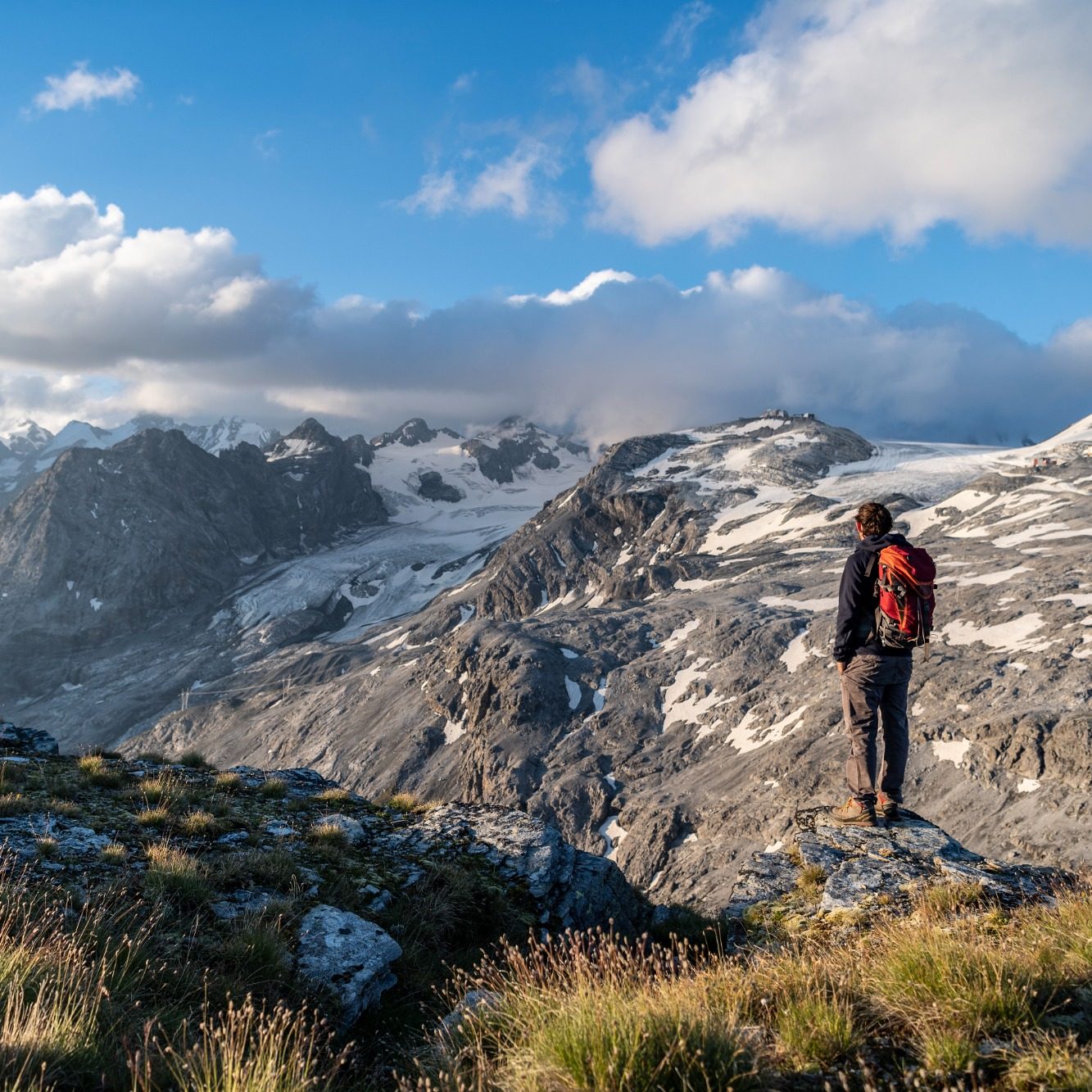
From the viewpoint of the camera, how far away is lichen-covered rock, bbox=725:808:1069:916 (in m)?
7.95

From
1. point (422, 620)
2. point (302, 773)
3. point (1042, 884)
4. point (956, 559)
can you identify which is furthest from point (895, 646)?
point (422, 620)

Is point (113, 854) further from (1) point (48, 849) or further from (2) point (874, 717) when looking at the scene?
(2) point (874, 717)

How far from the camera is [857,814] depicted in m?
10.4

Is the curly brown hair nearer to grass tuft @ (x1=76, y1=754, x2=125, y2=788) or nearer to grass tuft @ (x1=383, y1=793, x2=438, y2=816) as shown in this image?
grass tuft @ (x1=383, y1=793, x2=438, y2=816)

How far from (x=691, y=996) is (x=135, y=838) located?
24.6 ft

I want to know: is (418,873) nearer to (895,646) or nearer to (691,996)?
(691,996)

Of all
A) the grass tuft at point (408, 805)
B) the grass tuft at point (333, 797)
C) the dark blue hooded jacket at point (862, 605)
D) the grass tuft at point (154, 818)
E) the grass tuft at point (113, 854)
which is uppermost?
the dark blue hooded jacket at point (862, 605)

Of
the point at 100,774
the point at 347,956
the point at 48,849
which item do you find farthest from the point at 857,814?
the point at 100,774

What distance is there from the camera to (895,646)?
9.76 m

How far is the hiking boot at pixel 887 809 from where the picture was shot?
407 inches

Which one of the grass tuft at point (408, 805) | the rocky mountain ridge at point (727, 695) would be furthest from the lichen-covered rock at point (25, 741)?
the rocky mountain ridge at point (727, 695)

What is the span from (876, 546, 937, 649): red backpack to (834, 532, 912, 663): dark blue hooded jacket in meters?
0.14

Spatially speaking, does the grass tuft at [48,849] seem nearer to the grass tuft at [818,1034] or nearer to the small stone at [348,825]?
the small stone at [348,825]

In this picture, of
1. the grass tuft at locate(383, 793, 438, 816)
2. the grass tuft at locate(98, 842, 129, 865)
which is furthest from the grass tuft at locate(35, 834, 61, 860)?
the grass tuft at locate(383, 793, 438, 816)
